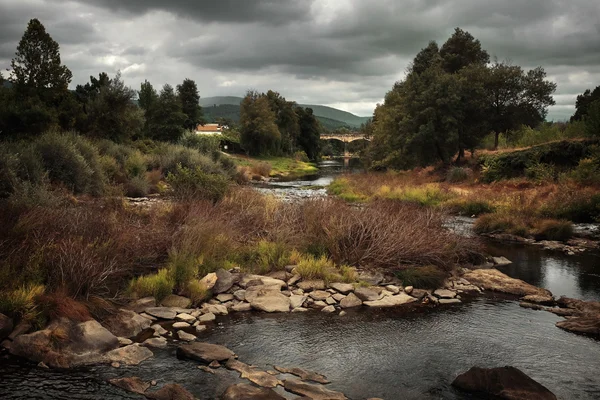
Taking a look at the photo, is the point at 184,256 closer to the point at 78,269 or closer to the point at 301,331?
the point at 78,269

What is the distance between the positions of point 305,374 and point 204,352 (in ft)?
6.06

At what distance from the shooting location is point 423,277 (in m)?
12.9

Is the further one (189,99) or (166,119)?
(189,99)

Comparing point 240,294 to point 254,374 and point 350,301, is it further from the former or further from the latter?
point 254,374

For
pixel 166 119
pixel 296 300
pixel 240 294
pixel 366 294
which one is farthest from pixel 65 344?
pixel 166 119

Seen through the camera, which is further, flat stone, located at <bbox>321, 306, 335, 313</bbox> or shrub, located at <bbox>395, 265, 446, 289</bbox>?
shrub, located at <bbox>395, 265, 446, 289</bbox>

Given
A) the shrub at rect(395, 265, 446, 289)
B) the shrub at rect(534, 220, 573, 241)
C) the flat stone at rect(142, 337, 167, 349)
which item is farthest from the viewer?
the shrub at rect(534, 220, 573, 241)

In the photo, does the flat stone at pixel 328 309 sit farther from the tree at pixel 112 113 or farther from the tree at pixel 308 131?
the tree at pixel 308 131

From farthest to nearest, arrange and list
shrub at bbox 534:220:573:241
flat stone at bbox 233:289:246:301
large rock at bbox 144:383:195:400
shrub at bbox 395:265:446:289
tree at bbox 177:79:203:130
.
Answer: tree at bbox 177:79:203:130 < shrub at bbox 534:220:573:241 < shrub at bbox 395:265:446:289 < flat stone at bbox 233:289:246:301 < large rock at bbox 144:383:195:400

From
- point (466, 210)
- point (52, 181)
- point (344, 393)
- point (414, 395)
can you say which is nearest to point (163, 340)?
point (344, 393)

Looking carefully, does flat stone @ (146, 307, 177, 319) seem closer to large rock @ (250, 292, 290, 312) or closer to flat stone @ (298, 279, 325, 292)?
large rock @ (250, 292, 290, 312)

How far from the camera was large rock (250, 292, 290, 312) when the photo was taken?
10898 mm

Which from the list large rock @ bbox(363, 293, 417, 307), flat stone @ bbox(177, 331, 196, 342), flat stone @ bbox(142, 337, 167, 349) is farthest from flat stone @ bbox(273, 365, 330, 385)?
large rock @ bbox(363, 293, 417, 307)

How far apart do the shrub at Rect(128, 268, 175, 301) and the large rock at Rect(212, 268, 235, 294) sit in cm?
117
